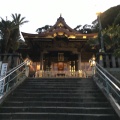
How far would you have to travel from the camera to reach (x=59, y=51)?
67.4ft

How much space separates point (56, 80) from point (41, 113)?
4255 mm

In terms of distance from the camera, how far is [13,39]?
60.2ft

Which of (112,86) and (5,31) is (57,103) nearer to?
(112,86)

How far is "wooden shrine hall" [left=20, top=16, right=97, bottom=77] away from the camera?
19.6 metres

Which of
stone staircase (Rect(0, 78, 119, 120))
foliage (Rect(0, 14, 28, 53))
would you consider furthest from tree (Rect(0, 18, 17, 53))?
stone staircase (Rect(0, 78, 119, 120))

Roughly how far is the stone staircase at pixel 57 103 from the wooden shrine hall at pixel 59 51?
9.55 metres

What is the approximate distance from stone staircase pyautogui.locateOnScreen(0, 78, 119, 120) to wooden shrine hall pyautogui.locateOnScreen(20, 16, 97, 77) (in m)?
9.55

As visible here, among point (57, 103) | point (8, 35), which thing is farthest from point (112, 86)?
point (8, 35)

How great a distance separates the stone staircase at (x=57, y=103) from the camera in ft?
22.2

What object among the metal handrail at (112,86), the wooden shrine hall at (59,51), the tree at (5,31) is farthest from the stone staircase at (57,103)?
the wooden shrine hall at (59,51)

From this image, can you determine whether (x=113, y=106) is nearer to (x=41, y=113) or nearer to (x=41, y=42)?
(x=41, y=113)

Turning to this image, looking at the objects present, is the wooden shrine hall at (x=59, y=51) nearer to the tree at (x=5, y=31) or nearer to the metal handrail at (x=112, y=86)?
the tree at (x=5, y=31)

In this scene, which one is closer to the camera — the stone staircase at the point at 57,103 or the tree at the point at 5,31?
the stone staircase at the point at 57,103

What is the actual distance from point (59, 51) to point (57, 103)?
13.0 metres
